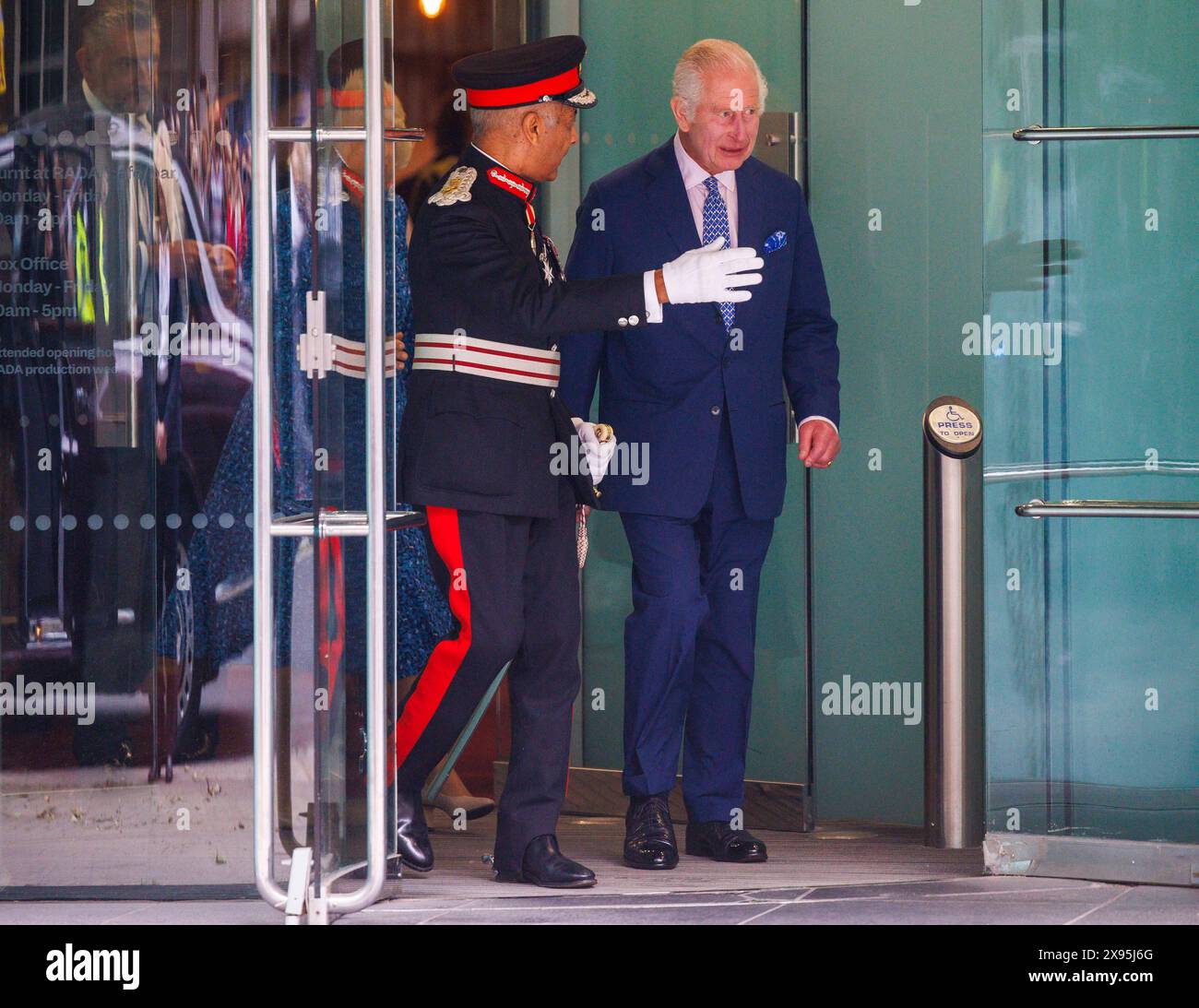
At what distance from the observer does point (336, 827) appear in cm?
329

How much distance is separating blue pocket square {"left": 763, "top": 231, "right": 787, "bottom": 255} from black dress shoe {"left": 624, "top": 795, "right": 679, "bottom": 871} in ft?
3.94

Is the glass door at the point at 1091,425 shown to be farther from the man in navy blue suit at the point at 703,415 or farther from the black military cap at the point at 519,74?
the black military cap at the point at 519,74

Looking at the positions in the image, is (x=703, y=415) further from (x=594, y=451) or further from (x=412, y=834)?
(x=412, y=834)

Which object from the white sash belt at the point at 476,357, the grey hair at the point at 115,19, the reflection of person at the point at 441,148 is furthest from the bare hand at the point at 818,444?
the grey hair at the point at 115,19

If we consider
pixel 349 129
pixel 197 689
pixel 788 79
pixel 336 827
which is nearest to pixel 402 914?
pixel 336 827

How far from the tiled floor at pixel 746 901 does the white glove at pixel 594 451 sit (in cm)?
82

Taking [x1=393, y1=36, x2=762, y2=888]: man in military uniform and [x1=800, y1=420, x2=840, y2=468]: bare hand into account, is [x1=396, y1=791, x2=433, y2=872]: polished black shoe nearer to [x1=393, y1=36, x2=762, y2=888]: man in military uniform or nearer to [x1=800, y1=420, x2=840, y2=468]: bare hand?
[x1=393, y1=36, x2=762, y2=888]: man in military uniform

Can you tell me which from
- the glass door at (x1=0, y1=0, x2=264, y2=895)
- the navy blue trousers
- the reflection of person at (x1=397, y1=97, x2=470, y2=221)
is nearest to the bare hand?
the navy blue trousers

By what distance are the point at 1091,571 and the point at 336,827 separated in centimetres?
159

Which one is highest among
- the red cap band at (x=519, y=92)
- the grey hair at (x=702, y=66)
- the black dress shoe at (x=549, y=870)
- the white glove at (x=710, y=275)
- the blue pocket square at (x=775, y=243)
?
the grey hair at (x=702, y=66)

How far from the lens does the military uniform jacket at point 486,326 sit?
141 inches

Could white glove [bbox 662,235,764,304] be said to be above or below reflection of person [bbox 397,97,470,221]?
below

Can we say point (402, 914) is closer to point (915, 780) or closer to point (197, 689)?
point (197, 689)

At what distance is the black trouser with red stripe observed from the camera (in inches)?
142
